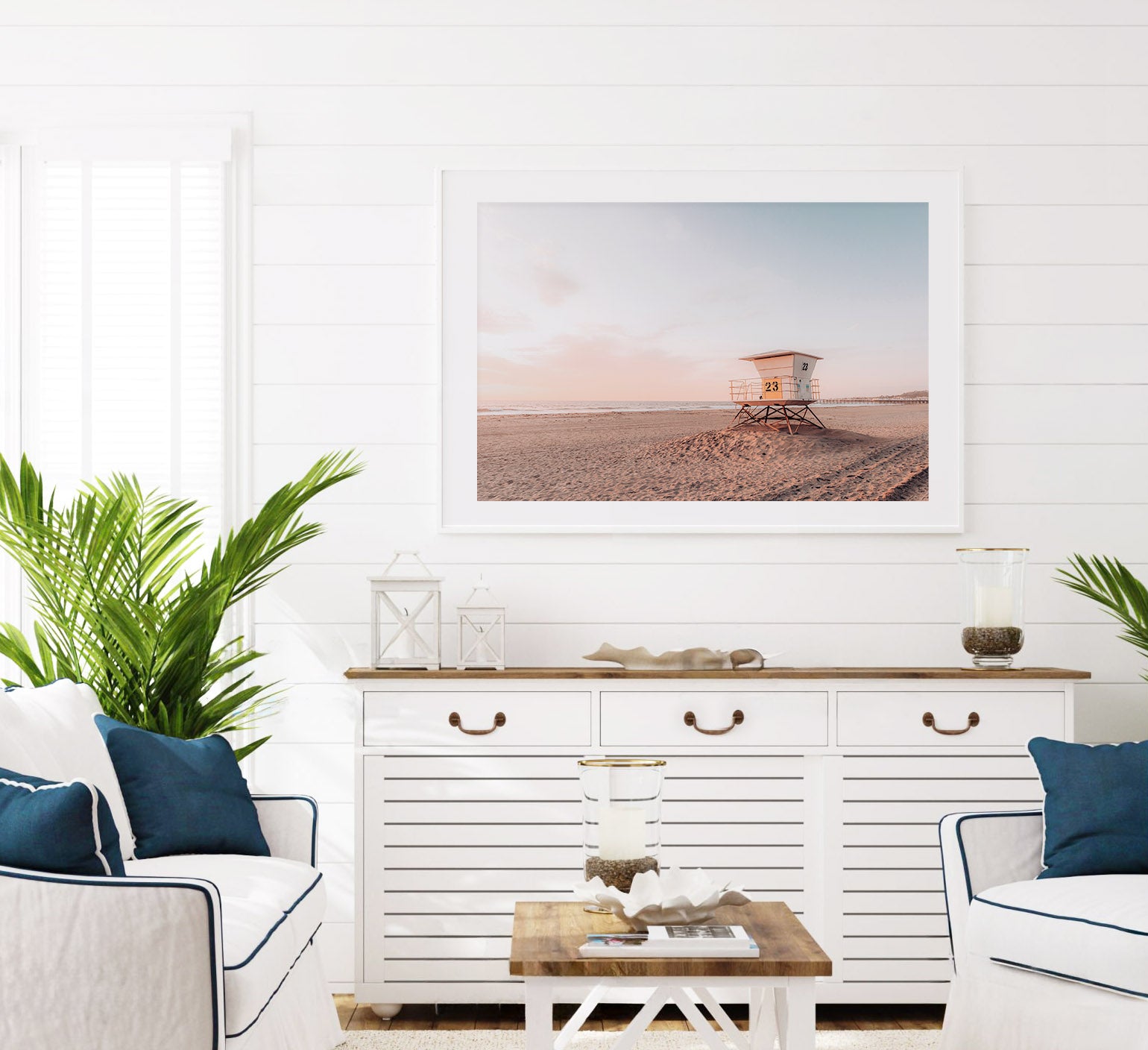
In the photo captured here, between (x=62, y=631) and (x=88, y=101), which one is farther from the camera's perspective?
(x=88, y=101)

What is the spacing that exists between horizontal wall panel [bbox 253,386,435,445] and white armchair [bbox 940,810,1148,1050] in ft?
6.02

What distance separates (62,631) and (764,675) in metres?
1.74

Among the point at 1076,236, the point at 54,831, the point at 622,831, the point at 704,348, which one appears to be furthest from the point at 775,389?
the point at 54,831

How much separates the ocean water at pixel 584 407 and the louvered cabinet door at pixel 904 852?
42.9 inches

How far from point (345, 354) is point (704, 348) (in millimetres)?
1044

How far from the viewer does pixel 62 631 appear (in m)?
2.76

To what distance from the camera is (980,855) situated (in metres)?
2.40

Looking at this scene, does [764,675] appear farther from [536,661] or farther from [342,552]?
[342,552]

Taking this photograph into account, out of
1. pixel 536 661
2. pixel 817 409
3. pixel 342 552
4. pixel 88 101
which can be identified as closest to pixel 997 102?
pixel 817 409

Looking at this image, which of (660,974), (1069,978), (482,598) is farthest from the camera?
(482,598)

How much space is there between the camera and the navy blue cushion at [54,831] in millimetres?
1718

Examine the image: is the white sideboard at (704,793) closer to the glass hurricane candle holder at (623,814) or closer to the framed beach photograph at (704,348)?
the framed beach photograph at (704,348)

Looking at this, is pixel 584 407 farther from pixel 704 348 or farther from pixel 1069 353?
pixel 1069 353

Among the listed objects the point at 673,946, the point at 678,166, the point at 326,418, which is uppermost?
the point at 678,166
